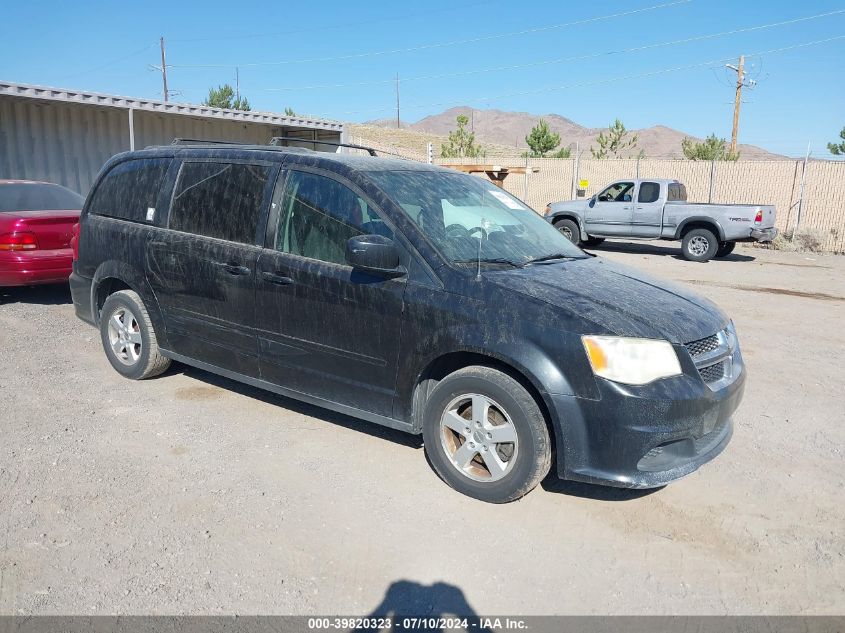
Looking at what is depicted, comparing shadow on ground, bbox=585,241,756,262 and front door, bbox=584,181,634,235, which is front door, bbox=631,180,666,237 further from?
shadow on ground, bbox=585,241,756,262

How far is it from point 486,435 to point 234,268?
2046 millimetres

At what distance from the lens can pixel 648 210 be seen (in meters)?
16.3

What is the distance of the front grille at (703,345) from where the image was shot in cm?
346

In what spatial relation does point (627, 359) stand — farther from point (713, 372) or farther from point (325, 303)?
point (325, 303)

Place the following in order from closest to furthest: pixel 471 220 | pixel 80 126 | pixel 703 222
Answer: pixel 471 220 → pixel 703 222 → pixel 80 126

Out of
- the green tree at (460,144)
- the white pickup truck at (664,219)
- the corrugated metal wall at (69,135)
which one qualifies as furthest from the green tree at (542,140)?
the corrugated metal wall at (69,135)

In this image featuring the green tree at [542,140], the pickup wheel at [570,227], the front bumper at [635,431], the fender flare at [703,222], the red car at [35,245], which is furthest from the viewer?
the green tree at [542,140]

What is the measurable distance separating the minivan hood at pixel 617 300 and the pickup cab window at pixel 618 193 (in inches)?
522

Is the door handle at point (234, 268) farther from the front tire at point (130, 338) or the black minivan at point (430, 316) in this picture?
the front tire at point (130, 338)

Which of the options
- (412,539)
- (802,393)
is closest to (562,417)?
(412,539)

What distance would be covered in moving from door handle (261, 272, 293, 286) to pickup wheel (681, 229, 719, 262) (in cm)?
1334

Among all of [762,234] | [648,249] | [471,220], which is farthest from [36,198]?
[648,249]

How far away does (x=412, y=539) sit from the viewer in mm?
3299

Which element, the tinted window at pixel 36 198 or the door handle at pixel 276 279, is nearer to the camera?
the door handle at pixel 276 279
